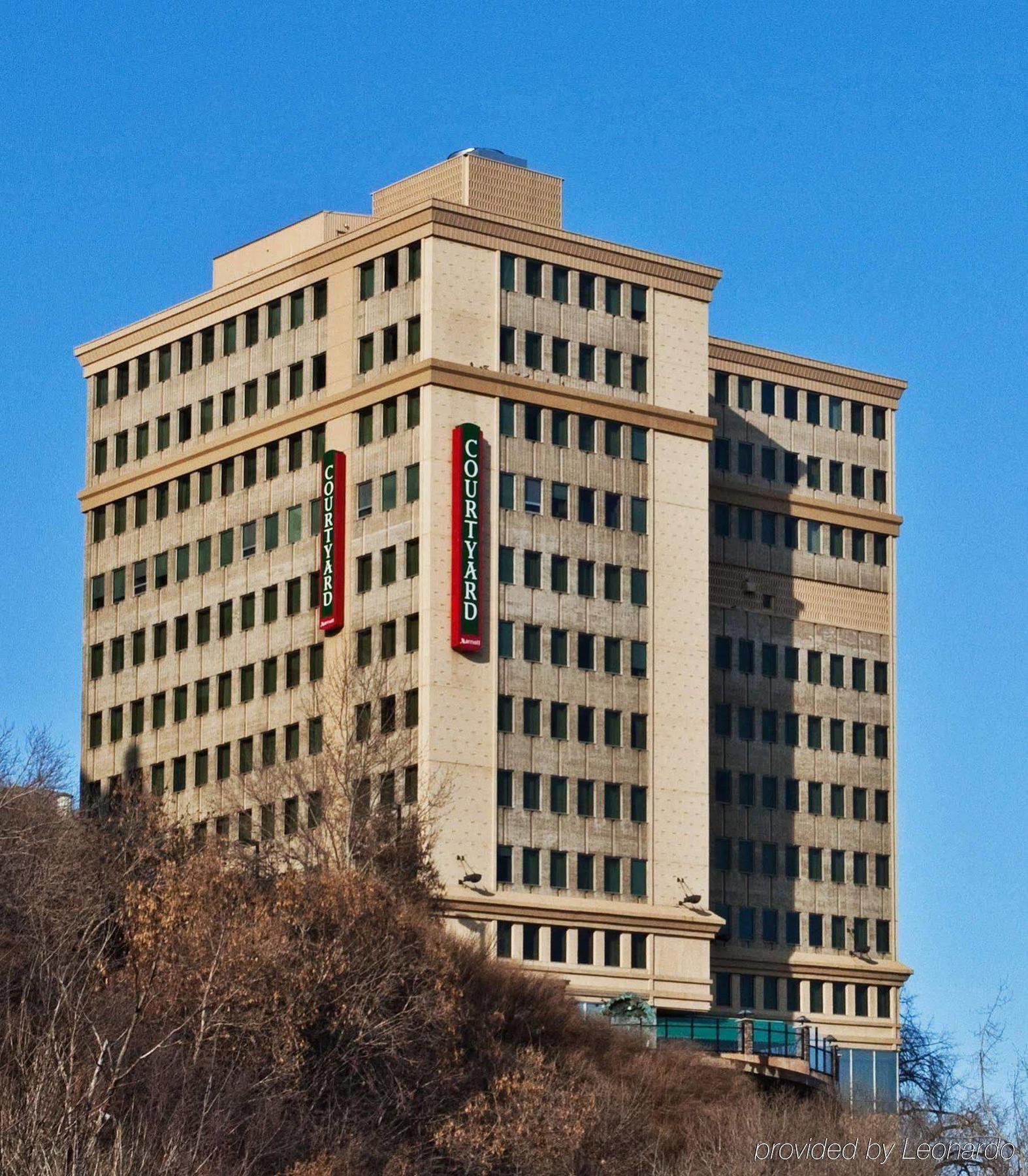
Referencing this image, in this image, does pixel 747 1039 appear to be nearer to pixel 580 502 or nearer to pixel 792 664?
pixel 580 502

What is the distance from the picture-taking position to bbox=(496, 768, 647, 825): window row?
408 feet

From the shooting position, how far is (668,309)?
13400 cm

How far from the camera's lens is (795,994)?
459 feet

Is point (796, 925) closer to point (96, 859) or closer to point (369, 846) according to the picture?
point (369, 846)

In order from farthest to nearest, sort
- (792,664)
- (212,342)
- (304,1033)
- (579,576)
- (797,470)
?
(797,470) < (792,664) < (212,342) < (579,576) < (304,1033)

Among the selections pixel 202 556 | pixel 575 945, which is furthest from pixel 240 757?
pixel 575 945

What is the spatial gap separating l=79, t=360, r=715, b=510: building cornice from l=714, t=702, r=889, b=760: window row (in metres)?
14.6

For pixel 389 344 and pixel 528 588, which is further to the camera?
pixel 389 344

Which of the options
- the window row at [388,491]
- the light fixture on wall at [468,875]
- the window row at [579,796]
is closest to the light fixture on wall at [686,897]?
the window row at [579,796]

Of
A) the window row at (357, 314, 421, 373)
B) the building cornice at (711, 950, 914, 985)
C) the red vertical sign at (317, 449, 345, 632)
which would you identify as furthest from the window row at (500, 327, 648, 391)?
the building cornice at (711, 950, 914, 985)

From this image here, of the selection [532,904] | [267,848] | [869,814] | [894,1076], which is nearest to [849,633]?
[869,814]

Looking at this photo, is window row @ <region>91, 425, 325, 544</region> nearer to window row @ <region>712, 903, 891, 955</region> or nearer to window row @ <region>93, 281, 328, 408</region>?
window row @ <region>93, 281, 328, 408</region>

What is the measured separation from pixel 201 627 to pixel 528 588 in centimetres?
1828

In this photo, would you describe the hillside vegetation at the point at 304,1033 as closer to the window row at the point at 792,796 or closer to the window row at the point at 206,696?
the window row at the point at 206,696
